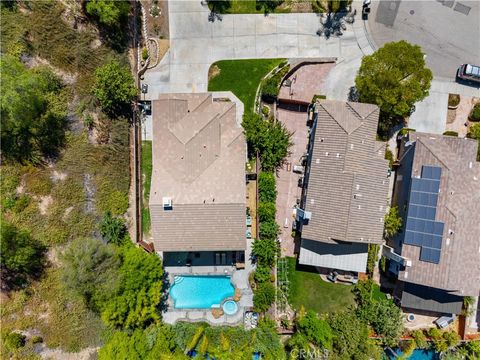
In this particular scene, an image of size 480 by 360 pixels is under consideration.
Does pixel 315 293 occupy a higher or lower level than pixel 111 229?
lower

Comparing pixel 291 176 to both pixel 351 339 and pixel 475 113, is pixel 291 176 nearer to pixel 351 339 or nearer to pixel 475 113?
pixel 351 339

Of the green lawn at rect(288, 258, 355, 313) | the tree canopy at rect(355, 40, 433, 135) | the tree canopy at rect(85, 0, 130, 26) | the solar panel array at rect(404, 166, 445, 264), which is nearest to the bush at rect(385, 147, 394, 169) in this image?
the solar panel array at rect(404, 166, 445, 264)

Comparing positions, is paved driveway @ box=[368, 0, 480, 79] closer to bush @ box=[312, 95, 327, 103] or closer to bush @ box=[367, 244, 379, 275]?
bush @ box=[312, 95, 327, 103]

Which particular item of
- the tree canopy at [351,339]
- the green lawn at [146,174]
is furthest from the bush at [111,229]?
the tree canopy at [351,339]

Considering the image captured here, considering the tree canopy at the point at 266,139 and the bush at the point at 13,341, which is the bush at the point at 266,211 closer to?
the tree canopy at the point at 266,139

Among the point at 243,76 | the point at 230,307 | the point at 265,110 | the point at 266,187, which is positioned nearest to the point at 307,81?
the point at 265,110

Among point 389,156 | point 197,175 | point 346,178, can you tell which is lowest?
point 197,175

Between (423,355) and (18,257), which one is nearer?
(18,257)
